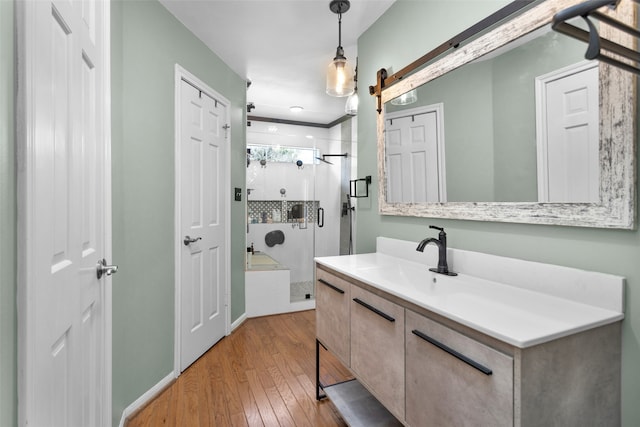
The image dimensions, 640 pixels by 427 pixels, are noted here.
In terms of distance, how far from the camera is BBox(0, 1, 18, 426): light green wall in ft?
1.97

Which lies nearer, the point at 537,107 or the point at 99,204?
the point at 537,107

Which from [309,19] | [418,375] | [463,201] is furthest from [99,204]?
[309,19]

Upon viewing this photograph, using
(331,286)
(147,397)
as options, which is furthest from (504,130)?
(147,397)

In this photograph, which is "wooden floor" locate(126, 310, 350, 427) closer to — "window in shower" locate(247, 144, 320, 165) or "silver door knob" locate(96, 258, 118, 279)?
"silver door knob" locate(96, 258, 118, 279)

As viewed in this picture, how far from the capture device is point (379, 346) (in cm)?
133

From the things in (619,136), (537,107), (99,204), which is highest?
(537,107)

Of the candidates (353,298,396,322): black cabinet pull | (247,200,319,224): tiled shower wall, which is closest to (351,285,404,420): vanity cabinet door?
(353,298,396,322): black cabinet pull

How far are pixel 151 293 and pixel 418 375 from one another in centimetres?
175

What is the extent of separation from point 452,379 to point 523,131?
39.4 inches

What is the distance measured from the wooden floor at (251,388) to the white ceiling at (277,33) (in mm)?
2624

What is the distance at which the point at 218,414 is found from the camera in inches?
73.4

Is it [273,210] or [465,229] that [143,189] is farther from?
[273,210]

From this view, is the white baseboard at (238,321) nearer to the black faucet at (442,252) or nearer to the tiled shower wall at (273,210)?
the tiled shower wall at (273,210)

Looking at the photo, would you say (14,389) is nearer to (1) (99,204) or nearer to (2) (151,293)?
(1) (99,204)
